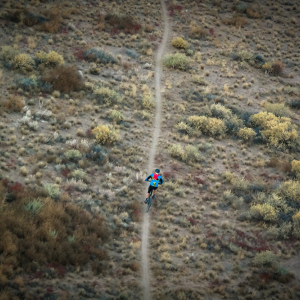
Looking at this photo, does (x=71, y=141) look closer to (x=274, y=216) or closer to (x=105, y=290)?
(x=105, y=290)

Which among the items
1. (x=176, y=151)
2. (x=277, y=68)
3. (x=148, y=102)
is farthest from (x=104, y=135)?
(x=277, y=68)

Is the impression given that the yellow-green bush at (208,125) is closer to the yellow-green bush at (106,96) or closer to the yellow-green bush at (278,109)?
the yellow-green bush at (278,109)

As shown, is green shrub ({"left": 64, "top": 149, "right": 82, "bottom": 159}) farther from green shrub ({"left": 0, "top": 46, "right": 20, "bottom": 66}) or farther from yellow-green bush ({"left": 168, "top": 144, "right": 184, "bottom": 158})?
green shrub ({"left": 0, "top": 46, "right": 20, "bottom": 66})

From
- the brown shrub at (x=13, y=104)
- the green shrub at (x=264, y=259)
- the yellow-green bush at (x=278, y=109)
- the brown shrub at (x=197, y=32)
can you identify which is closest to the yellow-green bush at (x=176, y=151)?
the green shrub at (x=264, y=259)

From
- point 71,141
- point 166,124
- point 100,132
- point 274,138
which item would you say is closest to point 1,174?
point 71,141

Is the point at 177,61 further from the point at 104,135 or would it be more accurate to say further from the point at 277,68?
the point at 104,135

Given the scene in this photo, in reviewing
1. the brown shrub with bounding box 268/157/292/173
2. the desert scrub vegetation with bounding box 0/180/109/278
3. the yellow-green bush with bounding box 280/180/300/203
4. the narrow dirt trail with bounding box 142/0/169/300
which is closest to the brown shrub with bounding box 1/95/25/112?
the desert scrub vegetation with bounding box 0/180/109/278
